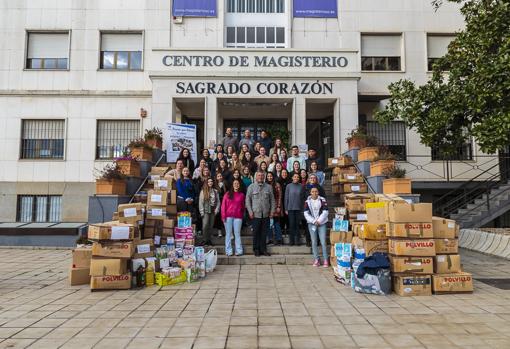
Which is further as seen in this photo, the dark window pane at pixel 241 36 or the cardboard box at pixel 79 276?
the dark window pane at pixel 241 36

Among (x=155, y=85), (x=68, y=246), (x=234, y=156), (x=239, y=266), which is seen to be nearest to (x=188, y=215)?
(x=239, y=266)

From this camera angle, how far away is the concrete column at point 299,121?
14.2 m

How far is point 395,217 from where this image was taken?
6.42m

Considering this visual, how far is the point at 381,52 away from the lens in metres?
16.6

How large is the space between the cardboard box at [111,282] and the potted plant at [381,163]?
7.25 metres

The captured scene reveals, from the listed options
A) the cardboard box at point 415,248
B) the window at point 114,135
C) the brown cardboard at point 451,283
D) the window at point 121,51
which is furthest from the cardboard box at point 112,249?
the window at point 121,51

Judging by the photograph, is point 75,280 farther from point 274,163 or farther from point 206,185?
point 274,163

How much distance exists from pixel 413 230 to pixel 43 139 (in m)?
15.5

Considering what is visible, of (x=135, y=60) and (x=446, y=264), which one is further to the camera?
(x=135, y=60)

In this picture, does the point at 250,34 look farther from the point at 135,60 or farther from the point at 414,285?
the point at 414,285

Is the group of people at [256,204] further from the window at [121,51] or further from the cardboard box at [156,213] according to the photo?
the window at [121,51]

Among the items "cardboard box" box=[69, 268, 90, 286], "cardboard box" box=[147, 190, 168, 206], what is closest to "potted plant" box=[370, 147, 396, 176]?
"cardboard box" box=[147, 190, 168, 206]

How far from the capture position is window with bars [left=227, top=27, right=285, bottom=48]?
16531mm

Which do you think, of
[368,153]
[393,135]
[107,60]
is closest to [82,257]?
[368,153]
